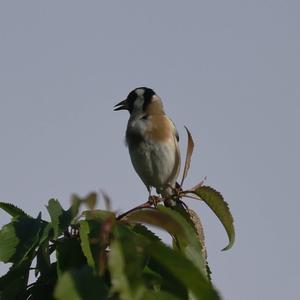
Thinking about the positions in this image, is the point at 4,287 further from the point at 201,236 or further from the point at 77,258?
the point at 201,236

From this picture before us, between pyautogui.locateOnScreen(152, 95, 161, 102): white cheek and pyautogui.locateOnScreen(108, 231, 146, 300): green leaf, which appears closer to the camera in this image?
pyautogui.locateOnScreen(108, 231, 146, 300): green leaf

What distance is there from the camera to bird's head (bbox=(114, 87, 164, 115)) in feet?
26.3

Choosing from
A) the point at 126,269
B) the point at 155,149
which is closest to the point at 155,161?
the point at 155,149

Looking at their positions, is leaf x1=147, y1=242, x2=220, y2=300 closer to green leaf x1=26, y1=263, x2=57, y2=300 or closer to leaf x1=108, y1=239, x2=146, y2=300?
leaf x1=108, y1=239, x2=146, y2=300

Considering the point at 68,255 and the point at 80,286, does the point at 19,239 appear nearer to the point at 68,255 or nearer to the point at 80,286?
the point at 68,255

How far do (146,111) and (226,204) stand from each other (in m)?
4.78

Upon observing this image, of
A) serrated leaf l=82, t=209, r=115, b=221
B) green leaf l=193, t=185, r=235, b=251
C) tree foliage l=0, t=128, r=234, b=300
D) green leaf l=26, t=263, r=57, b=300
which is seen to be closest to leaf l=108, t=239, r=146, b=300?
tree foliage l=0, t=128, r=234, b=300

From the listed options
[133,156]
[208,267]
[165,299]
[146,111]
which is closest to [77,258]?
[208,267]

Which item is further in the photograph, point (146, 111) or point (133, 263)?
point (146, 111)

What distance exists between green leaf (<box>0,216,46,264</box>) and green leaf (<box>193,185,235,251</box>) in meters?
0.84

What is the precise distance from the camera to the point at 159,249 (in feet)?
5.13

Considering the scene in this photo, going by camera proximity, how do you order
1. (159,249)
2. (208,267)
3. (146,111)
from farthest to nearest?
1. (146,111)
2. (208,267)
3. (159,249)

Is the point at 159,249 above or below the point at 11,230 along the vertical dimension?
below

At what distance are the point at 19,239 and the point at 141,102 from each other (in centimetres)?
581
